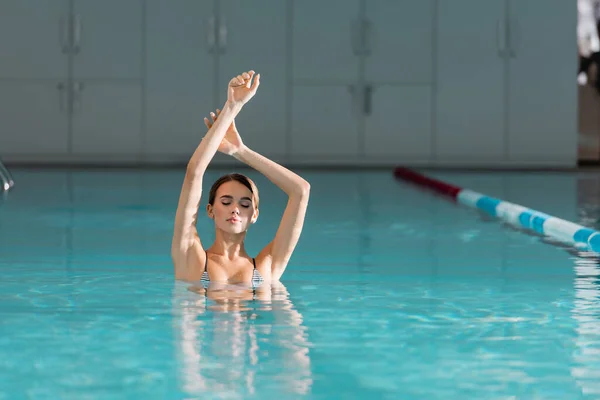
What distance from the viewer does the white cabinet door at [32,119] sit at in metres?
13.3

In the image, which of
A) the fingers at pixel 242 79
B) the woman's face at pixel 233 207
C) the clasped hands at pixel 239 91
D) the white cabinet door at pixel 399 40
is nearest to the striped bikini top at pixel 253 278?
the woman's face at pixel 233 207

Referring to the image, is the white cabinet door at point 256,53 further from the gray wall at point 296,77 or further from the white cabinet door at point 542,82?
the white cabinet door at point 542,82

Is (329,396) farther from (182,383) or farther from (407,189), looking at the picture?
(407,189)

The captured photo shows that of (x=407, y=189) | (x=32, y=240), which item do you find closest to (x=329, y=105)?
(x=407, y=189)

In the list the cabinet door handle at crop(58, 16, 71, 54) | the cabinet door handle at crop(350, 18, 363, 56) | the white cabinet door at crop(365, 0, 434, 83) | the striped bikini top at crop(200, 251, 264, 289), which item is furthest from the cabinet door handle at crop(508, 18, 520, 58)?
the striped bikini top at crop(200, 251, 264, 289)

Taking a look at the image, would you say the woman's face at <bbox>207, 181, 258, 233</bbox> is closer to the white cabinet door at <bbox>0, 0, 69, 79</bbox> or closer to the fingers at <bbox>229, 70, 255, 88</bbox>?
the fingers at <bbox>229, 70, 255, 88</bbox>

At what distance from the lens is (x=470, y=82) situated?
13.5 meters

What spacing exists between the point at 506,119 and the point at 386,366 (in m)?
11.3

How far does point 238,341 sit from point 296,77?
1078 centimetres

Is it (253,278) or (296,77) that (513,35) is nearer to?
(296,77)

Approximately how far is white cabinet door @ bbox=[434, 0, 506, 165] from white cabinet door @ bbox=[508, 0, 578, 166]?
15 centimetres

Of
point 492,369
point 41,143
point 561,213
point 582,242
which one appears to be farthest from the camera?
point 41,143

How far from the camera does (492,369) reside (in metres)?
2.53

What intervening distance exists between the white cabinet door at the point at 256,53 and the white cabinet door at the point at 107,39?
0.94 metres
